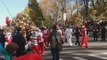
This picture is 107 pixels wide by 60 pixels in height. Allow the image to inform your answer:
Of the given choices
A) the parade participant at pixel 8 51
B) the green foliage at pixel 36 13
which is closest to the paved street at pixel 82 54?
the parade participant at pixel 8 51

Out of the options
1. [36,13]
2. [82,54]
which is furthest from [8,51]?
[36,13]

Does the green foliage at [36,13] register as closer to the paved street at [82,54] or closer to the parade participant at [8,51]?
the paved street at [82,54]

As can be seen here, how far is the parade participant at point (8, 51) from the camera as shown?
653cm

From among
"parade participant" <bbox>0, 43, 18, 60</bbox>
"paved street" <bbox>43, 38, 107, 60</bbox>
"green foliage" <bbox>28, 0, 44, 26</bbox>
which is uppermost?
"green foliage" <bbox>28, 0, 44, 26</bbox>

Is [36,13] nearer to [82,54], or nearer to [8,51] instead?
[82,54]

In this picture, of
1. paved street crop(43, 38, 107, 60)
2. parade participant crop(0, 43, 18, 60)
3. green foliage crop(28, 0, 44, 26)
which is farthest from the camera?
green foliage crop(28, 0, 44, 26)

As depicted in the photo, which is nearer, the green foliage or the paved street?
the paved street

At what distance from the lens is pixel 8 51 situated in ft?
21.7

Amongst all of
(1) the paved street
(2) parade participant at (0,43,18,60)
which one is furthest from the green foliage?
(2) parade participant at (0,43,18,60)

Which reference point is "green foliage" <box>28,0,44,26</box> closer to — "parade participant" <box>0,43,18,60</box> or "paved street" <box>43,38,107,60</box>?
"paved street" <box>43,38,107,60</box>

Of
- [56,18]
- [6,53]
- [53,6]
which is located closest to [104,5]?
[53,6]

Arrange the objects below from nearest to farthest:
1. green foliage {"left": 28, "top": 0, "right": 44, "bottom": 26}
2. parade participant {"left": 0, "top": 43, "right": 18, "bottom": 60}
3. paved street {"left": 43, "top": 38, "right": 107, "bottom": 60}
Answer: parade participant {"left": 0, "top": 43, "right": 18, "bottom": 60}
paved street {"left": 43, "top": 38, "right": 107, "bottom": 60}
green foliage {"left": 28, "top": 0, "right": 44, "bottom": 26}

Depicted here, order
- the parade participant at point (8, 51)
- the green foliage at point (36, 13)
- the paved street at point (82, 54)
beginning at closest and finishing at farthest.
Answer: the parade participant at point (8, 51)
the paved street at point (82, 54)
the green foliage at point (36, 13)

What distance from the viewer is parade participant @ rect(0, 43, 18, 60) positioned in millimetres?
6531
